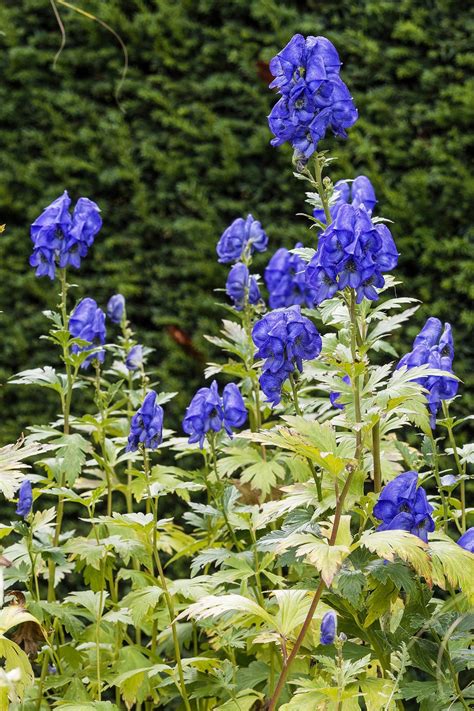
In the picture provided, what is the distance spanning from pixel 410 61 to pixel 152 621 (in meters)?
2.87

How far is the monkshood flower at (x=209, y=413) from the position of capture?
266cm

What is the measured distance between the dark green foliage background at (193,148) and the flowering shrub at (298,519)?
1.66 m

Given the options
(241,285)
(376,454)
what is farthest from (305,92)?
(241,285)

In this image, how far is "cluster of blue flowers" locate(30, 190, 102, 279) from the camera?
294 centimetres

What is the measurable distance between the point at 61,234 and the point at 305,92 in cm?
98

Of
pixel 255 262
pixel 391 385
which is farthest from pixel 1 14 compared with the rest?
pixel 391 385

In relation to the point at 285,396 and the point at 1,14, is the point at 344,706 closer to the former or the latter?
the point at 285,396

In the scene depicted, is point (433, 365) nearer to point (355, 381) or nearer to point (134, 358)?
point (355, 381)

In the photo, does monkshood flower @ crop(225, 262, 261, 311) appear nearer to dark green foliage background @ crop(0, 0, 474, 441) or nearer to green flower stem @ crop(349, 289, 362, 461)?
green flower stem @ crop(349, 289, 362, 461)

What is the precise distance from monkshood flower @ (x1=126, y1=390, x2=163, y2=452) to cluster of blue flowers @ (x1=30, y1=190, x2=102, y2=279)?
0.67m

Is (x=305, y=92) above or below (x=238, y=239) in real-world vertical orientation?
above

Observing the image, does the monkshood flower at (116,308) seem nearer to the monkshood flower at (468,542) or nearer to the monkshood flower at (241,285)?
the monkshood flower at (241,285)

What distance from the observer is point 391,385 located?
215cm

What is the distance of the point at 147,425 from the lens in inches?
97.1
